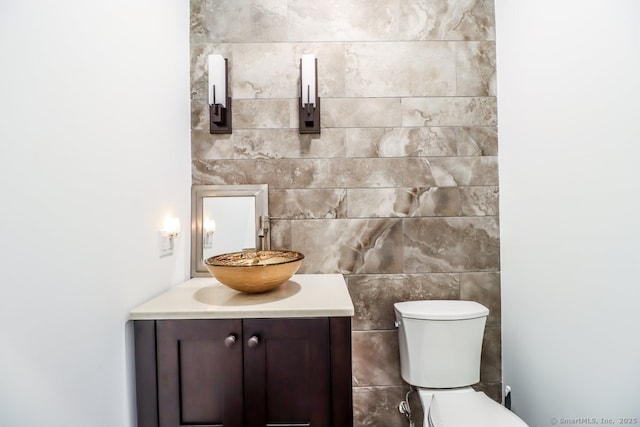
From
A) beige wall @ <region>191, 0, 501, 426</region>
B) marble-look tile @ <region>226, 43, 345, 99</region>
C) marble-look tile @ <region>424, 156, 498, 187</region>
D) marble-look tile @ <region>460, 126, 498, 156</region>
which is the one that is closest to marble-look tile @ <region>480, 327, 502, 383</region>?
beige wall @ <region>191, 0, 501, 426</region>

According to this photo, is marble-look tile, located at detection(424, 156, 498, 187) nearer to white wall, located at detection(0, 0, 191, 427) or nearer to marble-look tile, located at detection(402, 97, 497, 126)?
marble-look tile, located at detection(402, 97, 497, 126)

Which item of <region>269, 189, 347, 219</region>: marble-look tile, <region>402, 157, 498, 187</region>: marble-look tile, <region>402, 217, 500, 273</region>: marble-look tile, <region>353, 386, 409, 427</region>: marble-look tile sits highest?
<region>402, 157, 498, 187</region>: marble-look tile

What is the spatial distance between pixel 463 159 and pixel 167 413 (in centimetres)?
179

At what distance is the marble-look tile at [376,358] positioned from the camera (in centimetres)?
177

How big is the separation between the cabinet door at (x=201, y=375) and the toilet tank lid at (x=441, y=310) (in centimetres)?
85

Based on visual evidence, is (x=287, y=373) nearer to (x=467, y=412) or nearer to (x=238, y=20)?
(x=467, y=412)

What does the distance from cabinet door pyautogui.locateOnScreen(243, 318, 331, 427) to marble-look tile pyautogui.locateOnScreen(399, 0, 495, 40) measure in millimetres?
1612

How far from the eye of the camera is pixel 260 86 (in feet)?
5.83

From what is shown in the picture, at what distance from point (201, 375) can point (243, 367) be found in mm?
155

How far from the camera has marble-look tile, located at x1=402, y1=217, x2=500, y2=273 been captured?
5.87ft

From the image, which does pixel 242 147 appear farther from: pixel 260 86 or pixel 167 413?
pixel 167 413

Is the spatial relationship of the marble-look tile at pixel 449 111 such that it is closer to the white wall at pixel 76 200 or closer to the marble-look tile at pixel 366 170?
the marble-look tile at pixel 366 170

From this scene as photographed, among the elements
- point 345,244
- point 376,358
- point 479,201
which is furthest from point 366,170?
point 376,358

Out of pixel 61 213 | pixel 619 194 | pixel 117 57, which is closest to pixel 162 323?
pixel 61 213
